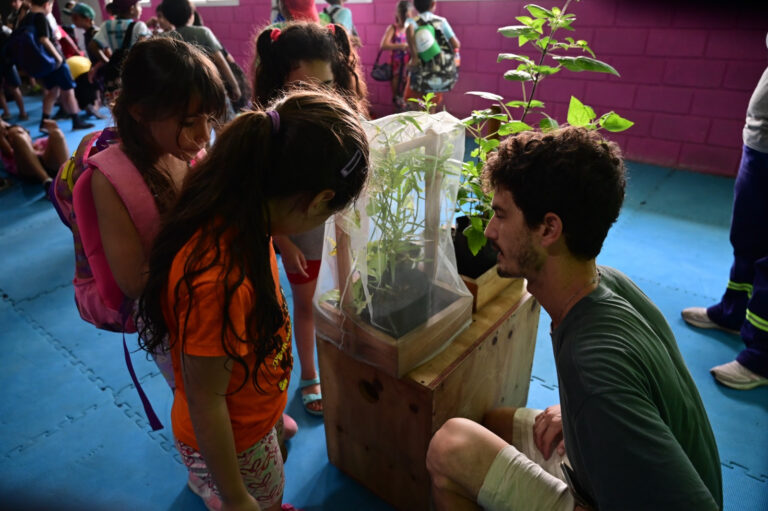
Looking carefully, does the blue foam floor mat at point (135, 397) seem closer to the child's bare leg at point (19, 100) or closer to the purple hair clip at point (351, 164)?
the purple hair clip at point (351, 164)

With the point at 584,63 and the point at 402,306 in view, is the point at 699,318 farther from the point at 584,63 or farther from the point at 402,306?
Result: the point at 402,306

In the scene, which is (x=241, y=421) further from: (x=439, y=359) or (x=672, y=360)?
(x=672, y=360)

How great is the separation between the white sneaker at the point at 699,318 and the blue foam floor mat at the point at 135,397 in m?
0.05

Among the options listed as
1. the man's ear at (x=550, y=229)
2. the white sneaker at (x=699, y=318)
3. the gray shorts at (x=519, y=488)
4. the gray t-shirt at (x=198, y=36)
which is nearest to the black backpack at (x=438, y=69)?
the gray t-shirt at (x=198, y=36)

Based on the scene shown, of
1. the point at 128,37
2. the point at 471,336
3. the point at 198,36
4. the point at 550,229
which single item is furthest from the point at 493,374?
the point at 128,37

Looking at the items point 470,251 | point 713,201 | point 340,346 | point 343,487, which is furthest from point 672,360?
point 713,201

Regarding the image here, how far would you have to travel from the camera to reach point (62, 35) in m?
5.46

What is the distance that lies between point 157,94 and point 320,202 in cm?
45

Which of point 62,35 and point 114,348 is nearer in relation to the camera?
point 114,348

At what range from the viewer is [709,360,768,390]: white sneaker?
1.94 m

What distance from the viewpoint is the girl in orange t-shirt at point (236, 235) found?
818 millimetres

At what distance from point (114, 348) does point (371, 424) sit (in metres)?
1.46

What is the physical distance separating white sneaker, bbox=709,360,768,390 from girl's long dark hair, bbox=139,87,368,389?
1870mm

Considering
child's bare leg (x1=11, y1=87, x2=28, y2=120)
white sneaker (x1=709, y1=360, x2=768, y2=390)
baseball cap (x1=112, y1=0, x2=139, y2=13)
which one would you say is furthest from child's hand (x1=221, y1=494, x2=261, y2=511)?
child's bare leg (x1=11, y1=87, x2=28, y2=120)
